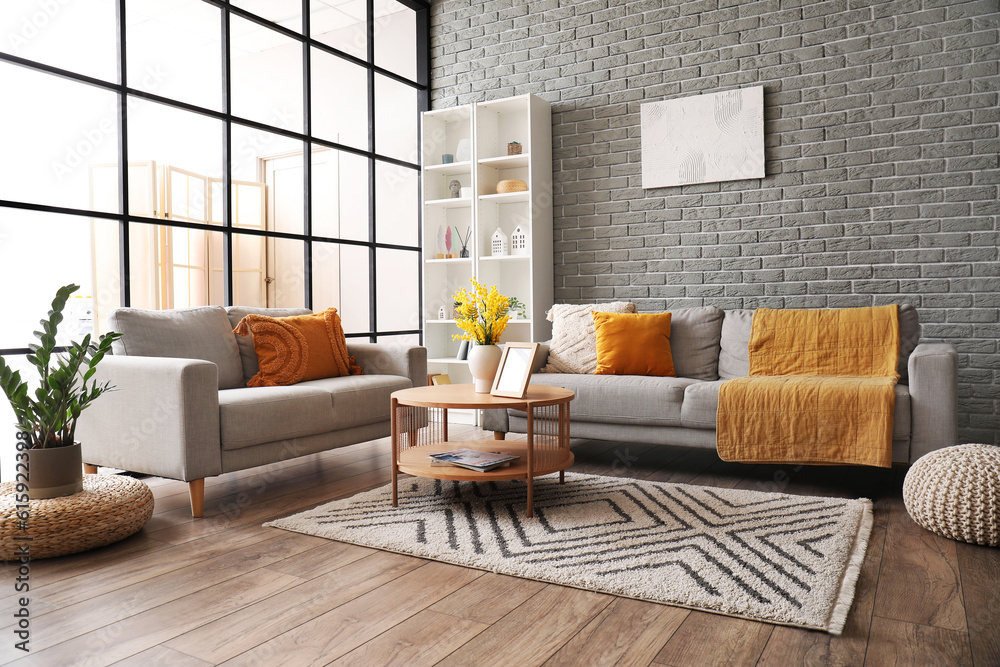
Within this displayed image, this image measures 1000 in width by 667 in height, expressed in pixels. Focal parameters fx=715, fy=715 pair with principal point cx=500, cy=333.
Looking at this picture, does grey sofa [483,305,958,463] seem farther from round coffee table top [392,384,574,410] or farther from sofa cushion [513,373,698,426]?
round coffee table top [392,384,574,410]

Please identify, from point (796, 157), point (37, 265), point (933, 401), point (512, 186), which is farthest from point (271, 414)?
point (796, 157)

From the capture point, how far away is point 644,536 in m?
2.26

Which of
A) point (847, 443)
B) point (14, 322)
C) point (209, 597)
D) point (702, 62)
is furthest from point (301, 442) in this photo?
point (702, 62)

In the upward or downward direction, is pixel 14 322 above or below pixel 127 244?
below

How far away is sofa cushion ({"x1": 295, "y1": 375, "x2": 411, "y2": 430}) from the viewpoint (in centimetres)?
312

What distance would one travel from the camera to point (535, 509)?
2.59 metres

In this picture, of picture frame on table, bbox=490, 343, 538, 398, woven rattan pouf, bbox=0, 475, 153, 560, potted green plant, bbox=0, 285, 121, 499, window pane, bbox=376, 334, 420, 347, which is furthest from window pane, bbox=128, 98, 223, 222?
picture frame on table, bbox=490, 343, 538, 398

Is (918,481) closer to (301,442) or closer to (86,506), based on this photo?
(301,442)

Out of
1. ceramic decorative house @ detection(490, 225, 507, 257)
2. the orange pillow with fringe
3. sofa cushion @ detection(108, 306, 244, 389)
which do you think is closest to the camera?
sofa cushion @ detection(108, 306, 244, 389)

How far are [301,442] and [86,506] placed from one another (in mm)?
907

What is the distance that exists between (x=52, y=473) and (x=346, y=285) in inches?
101

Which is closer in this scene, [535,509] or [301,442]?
[535,509]

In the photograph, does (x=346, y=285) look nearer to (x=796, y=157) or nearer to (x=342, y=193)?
(x=342, y=193)

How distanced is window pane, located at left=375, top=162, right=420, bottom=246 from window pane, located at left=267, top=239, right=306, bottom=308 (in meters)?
0.59
